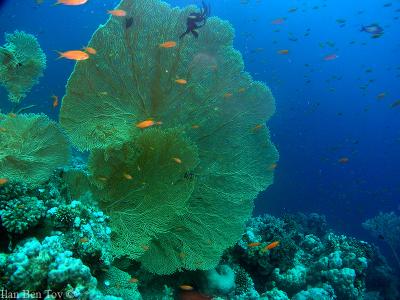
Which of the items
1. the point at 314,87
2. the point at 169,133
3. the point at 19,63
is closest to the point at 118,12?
the point at 19,63

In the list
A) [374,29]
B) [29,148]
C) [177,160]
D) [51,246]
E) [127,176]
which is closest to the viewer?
[51,246]

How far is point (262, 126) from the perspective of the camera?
21.2 feet

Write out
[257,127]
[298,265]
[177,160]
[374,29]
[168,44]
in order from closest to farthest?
[177,160], [168,44], [257,127], [298,265], [374,29]

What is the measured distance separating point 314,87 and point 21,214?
64.5 metres

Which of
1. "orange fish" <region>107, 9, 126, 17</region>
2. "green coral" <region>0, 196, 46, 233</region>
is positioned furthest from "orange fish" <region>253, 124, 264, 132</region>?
"green coral" <region>0, 196, 46, 233</region>

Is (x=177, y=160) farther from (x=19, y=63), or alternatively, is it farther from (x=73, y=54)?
(x=19, y=63)

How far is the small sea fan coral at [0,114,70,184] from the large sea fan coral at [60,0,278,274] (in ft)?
1.16

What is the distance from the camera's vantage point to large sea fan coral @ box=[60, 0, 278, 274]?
4.76 m

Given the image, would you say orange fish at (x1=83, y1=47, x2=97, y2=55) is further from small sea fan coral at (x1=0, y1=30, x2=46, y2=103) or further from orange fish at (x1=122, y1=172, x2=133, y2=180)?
orange fish at (x1=122, y1=172, x2=133, y2=180)

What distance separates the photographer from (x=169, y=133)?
4785mm

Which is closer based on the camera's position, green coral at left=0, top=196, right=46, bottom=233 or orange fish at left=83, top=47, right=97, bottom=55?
green coral at left=0, top=196, right=46, bottom=233

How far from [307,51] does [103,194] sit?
6459 cm

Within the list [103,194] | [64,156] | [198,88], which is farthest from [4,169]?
[198,88]

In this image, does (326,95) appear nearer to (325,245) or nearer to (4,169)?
(325,245)
